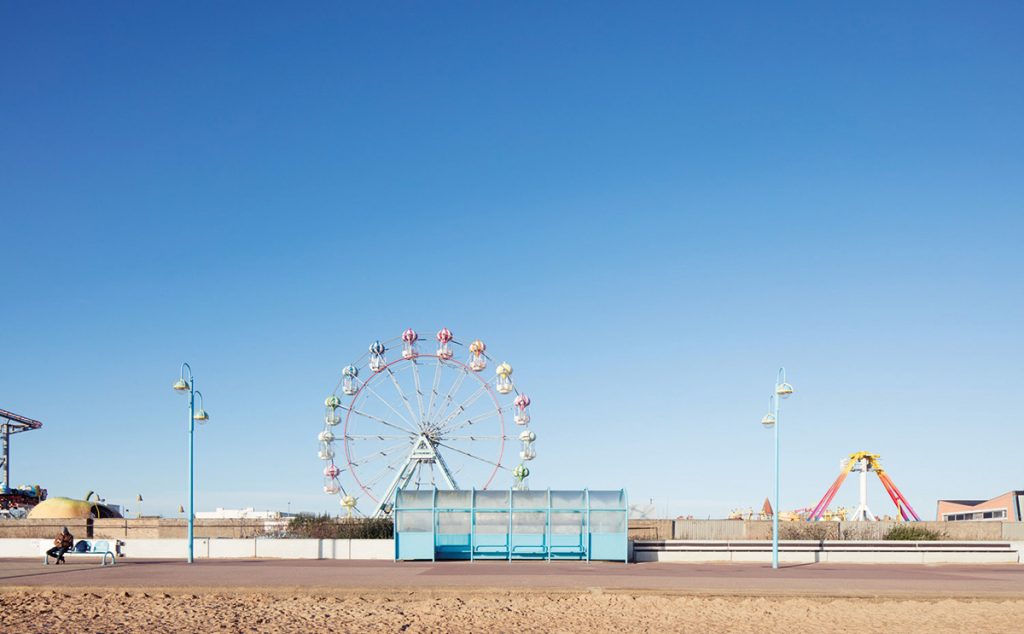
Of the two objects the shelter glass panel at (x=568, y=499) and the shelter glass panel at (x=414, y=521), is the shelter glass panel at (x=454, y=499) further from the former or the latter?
the shelter glass panel at (x=568, y=499)

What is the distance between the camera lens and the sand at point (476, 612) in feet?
55.6

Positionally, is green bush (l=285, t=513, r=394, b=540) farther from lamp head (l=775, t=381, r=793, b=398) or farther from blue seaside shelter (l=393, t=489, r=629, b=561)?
lamp head (l=775, t=381, r=793, b=398)

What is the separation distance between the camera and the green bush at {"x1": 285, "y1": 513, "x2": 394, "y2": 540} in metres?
36.5

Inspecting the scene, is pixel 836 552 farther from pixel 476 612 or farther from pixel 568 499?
pixel 476 612

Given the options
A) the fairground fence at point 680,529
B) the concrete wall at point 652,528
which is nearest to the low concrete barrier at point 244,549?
the fairground fence at point 680,529

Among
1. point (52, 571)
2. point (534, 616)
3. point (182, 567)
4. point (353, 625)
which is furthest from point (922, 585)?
point (52, 571)

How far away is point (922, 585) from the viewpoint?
22578 millimetres

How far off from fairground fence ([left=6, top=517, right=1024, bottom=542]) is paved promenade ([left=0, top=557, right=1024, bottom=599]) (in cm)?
874

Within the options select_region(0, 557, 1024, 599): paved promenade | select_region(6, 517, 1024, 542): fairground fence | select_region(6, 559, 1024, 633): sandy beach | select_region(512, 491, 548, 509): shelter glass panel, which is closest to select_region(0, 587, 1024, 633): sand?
select_region(6, 559, 1024, 633): sandy beach

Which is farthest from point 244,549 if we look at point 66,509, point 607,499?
point 66,509

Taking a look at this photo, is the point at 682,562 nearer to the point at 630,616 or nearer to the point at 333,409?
the point at 630,616

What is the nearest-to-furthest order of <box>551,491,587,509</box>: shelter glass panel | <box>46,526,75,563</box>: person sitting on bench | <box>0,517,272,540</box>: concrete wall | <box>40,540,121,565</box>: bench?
<box>46,526,75,563</box>: person sitting on bench → <box>40,540,121,565</box>: bench → <box>551,491,587,509</box>: shelter glass panel → <box>0,517,272,540</box>: concrete wall

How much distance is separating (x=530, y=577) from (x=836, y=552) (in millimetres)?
13882

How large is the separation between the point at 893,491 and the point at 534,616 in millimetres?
57792
